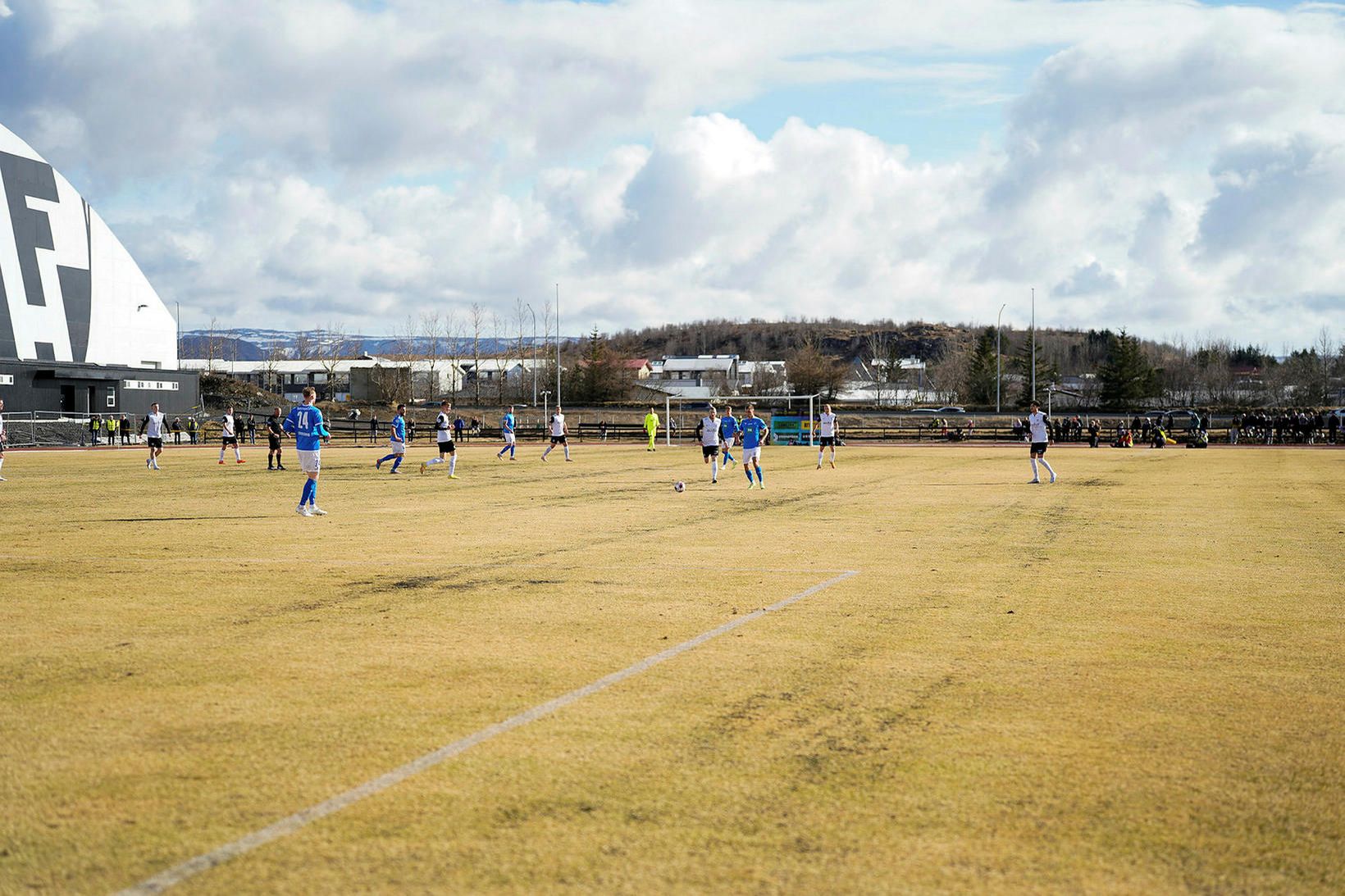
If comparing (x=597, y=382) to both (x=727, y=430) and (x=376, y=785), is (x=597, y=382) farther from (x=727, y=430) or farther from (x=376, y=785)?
(x=376, y=785)

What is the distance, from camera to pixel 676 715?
21.1ft

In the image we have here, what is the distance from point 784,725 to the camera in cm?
626

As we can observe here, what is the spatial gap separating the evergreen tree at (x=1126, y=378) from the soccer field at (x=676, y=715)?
3969 inches

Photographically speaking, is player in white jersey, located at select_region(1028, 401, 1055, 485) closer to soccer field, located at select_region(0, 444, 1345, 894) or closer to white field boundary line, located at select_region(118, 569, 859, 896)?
soccer field, located at select_region(0, 444, 1345, 894)

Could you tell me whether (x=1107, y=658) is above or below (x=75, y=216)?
below

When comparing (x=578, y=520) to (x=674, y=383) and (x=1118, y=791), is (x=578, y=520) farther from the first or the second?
(x=674, y=383)

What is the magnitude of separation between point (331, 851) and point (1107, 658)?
18.8 feet

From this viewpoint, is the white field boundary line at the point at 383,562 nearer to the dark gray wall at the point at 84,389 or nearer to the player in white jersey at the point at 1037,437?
the player in white jersey at the point at 1037,437

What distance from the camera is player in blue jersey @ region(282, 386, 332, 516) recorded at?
19.1m

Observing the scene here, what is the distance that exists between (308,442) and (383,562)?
24.4ft

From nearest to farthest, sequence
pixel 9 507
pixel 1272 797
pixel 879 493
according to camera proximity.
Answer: pixel 1272 797
pixel 9 507
pixel 879 493

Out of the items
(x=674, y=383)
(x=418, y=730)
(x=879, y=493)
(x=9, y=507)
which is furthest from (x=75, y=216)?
(x=674, y=383)

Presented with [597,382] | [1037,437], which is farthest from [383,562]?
[597,382]

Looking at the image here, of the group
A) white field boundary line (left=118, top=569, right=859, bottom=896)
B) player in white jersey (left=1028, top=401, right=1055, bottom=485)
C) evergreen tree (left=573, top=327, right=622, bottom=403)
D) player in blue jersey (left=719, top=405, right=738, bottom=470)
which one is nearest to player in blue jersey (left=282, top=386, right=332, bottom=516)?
player in blue jersey (left=719, top=405, right=738, bottom=470)
